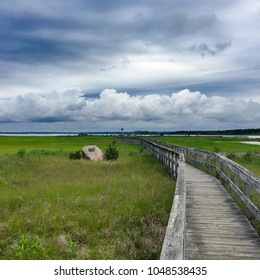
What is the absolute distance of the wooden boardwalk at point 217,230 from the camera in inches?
240

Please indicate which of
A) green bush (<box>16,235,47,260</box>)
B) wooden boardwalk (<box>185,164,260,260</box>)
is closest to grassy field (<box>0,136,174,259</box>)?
green bush (<box>16,235,47,260</box>)

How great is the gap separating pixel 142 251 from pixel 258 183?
9.04 feet

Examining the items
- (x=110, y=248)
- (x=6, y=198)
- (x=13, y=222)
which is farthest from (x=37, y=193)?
(x=110, y=248)

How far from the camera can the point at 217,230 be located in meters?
7.41

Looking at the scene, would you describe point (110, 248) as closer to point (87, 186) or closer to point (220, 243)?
point (220, 243)

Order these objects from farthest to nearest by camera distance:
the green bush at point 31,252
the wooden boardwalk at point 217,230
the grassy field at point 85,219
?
the grassy field at point 85,219
the green bush at point 31,252
the wooden boardwalk at point 217,230

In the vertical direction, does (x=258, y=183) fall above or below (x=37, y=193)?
above

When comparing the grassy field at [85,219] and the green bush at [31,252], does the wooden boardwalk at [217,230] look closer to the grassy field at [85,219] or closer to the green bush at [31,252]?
the grassy field at [85,219]

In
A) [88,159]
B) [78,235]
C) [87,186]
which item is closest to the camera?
[78,235]

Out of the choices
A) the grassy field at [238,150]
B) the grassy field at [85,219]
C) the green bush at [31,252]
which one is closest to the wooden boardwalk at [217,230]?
the grassy field at [85,219]

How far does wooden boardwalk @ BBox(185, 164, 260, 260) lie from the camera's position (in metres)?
6.10

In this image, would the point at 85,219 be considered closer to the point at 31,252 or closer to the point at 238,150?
the point at 31,252

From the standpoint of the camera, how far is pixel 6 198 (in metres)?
12.1

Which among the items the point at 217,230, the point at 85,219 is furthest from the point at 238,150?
the point at 217,230
